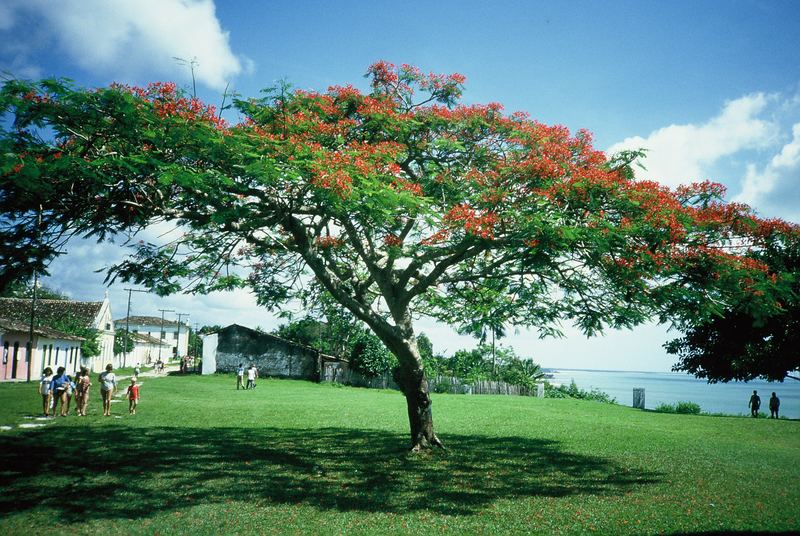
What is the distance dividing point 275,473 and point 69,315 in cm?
5119

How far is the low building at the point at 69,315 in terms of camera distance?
4537cm

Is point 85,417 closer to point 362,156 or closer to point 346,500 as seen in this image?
point 346,500

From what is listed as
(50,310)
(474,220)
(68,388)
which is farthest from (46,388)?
(50,310)

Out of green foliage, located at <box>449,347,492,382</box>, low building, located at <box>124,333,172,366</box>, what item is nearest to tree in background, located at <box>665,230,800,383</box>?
green foliage, located at <box>449,347,492,382</box>

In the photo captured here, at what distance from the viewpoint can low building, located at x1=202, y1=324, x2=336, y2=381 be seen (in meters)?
50.9

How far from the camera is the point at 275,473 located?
10375 millimetres

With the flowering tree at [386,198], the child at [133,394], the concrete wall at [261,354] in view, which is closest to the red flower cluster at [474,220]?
the flowering tree at [386,198]

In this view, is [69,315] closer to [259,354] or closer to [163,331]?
[259,354]

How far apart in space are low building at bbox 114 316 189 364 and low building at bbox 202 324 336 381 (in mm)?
56509

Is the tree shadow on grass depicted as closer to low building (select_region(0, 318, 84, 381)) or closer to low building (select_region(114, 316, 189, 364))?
low building (select_region(0, 318, 84, 381))

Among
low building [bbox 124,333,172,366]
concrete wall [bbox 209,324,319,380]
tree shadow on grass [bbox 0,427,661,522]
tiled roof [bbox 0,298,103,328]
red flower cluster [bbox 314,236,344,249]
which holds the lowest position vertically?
low building [bbox 124,333,172,366]

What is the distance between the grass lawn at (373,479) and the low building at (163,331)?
9616cm

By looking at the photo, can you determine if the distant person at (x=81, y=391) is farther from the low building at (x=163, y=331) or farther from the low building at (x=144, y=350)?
the low building at (x=163, y=331)

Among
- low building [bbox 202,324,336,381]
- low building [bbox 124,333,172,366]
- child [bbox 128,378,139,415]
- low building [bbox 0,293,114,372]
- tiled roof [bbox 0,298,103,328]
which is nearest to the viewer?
child [bbox 128,378,139,415]
